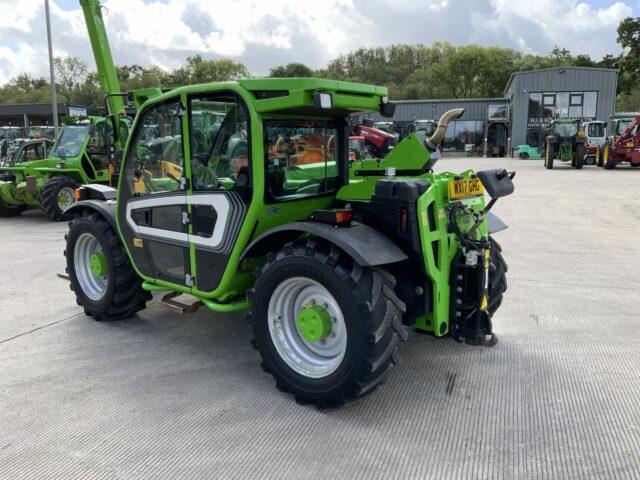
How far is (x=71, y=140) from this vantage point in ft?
38.2

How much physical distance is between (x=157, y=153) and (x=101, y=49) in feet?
19.5

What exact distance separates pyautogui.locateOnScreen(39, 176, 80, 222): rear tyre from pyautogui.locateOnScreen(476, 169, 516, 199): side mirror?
9.33 metres

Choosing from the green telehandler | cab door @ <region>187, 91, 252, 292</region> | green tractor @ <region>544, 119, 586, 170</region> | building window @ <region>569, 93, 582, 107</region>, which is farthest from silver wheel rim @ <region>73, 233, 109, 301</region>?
building window @ <region>569, 93, 582, 107</region>

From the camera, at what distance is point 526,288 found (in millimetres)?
5629

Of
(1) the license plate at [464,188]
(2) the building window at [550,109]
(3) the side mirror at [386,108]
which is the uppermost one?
(2) the building window at [550,109]

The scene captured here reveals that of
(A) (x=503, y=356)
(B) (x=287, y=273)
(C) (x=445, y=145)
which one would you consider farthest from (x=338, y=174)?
(C) (x=445, y=145)

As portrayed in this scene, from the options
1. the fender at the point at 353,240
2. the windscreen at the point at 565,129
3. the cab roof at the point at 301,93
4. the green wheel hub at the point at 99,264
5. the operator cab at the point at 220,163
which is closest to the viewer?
the fender at the point at 353,240

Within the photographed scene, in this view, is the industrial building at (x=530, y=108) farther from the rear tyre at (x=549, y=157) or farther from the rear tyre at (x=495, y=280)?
the rear tyre at (x=495, y=280)

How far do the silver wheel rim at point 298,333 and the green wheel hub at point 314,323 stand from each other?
6 centimetres

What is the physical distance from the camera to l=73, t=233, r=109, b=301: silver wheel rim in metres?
4.95

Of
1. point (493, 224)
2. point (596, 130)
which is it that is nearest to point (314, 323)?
point (493, 224)

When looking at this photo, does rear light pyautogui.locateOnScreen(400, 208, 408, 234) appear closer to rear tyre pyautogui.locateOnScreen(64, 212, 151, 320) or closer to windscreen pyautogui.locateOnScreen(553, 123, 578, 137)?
rear tyre pyautogui.locateOnScreen(64, 212, 151, 320)

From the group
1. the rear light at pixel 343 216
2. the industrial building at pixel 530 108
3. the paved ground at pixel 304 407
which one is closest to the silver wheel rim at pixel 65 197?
the paved ground at pixel 304 407

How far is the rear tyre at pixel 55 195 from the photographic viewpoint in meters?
10.6
